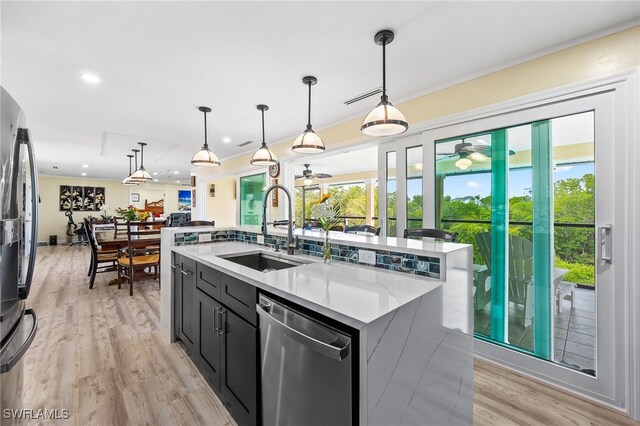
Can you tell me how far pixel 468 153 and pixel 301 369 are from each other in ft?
7.94

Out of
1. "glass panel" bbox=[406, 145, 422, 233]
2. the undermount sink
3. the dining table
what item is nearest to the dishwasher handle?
the undermount sink

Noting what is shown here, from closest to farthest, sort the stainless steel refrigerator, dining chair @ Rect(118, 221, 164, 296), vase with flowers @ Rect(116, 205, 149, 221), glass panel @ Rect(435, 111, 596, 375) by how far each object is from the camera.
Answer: the stainless steel refrigerator → glass panel @ Rect(435, 111, 596, 375) → dining chair @ Rect(118, 221, 164, 296) → vase with flowers @ Rect(116, 205, 149, 221)

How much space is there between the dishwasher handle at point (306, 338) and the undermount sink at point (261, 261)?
2.68 feet

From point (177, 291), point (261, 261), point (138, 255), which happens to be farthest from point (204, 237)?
point (138, 255)

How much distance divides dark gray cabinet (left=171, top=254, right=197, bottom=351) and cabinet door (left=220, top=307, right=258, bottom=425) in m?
0.59

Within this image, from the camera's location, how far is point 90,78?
104 inches

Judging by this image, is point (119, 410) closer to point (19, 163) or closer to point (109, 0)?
point (19, 163)

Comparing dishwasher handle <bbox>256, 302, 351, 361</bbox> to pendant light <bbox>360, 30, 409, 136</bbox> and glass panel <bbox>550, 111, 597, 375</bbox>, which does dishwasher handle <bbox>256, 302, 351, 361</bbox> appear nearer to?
pendant light <bbox>360, 30, 409, 136</bbox>

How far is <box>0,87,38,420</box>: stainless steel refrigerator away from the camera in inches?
43.8

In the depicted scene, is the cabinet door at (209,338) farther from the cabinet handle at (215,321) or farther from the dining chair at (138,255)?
the dining chair at (138,255)

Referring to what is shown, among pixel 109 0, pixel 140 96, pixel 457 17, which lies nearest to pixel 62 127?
pixel 140 96

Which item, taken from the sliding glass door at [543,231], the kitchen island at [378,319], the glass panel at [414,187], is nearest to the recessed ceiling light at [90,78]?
the kitchen island at [378,319]

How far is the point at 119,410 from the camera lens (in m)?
1.77

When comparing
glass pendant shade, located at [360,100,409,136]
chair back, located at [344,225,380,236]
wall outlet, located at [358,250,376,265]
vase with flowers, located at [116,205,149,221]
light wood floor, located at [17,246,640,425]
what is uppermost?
glass pendant shade, located at [360,100,409,136]
